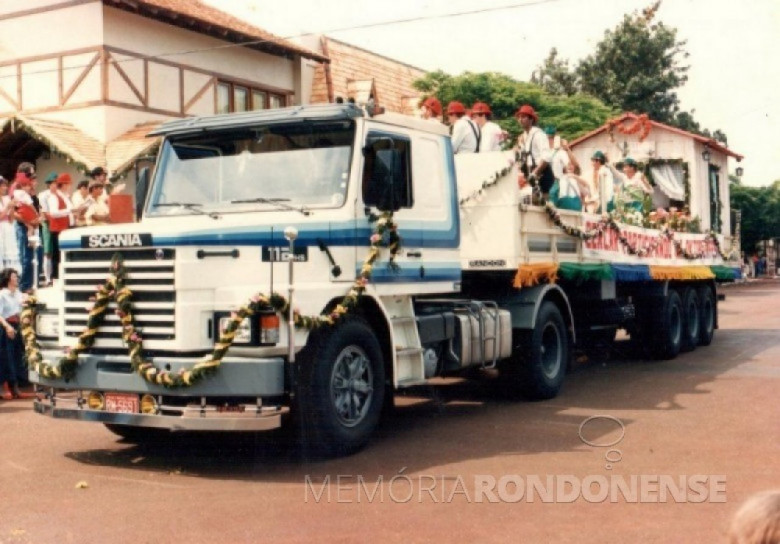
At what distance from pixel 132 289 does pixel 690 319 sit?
11153mm

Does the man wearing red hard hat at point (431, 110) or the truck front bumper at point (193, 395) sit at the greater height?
the man wearing red hard hat at point (431, 110)

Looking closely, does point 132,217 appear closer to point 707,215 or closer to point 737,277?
point 737,277

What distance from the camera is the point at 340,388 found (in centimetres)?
799

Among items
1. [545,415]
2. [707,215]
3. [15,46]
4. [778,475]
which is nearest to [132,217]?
[545,415]

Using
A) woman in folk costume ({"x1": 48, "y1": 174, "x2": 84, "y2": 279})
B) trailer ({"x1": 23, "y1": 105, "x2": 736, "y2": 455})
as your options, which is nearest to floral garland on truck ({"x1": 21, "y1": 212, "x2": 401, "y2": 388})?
trailer ({"x1": 23, "y1": 105, "x2": 736, "y2": 455})

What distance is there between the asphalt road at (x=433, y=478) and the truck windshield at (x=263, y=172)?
2.06m

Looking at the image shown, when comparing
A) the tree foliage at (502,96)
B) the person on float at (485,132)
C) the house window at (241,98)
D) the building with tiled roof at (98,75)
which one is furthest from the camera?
the tree foliage at (502,96)

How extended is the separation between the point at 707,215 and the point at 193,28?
16511 millimetres

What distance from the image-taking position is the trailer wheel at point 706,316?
682 inches

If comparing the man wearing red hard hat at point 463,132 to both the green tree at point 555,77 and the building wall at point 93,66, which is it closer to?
the building wall at point 93,66

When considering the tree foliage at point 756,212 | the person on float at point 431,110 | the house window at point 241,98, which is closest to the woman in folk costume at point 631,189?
the person on float at point 431,110

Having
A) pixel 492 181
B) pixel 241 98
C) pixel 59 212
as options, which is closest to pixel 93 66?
pixel 241 98

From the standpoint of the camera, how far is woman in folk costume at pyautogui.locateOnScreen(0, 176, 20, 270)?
13461mm

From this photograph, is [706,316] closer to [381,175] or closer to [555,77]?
[381,175]
